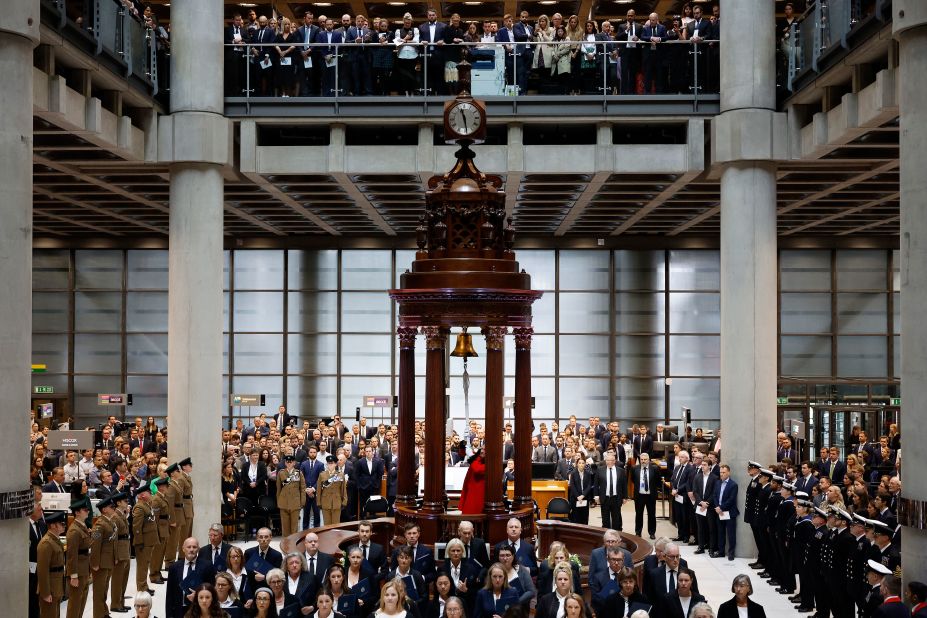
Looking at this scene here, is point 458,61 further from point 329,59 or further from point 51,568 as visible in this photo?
point 51,568

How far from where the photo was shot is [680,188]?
987 inches

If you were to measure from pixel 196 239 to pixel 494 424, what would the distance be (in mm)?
10207

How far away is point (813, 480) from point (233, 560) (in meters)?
11.0

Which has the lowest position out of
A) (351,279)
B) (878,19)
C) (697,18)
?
(351,279)

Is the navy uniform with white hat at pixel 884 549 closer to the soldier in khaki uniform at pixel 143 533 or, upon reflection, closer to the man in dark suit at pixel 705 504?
the man in dark suit at pixel 705 504

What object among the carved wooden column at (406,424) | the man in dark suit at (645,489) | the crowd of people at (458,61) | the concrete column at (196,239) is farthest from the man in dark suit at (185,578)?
the crowd of people at (458,61)

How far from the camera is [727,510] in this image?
20.8 m

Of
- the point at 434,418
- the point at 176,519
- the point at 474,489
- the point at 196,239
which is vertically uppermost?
the point at 196,239

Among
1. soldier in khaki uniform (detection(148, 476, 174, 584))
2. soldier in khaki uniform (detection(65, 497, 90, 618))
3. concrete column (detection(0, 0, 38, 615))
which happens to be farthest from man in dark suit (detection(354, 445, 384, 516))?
concrete column (detection(0, 0, 38, 615))

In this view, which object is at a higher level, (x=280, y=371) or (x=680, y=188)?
(x=680, y=188)

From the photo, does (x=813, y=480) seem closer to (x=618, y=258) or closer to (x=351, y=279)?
(x=618, y=258)

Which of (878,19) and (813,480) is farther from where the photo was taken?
(813,480)

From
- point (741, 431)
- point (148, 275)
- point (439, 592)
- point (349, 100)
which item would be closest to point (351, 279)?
point (148, 275)

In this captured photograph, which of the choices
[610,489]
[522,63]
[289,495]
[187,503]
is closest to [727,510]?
[610,489]
